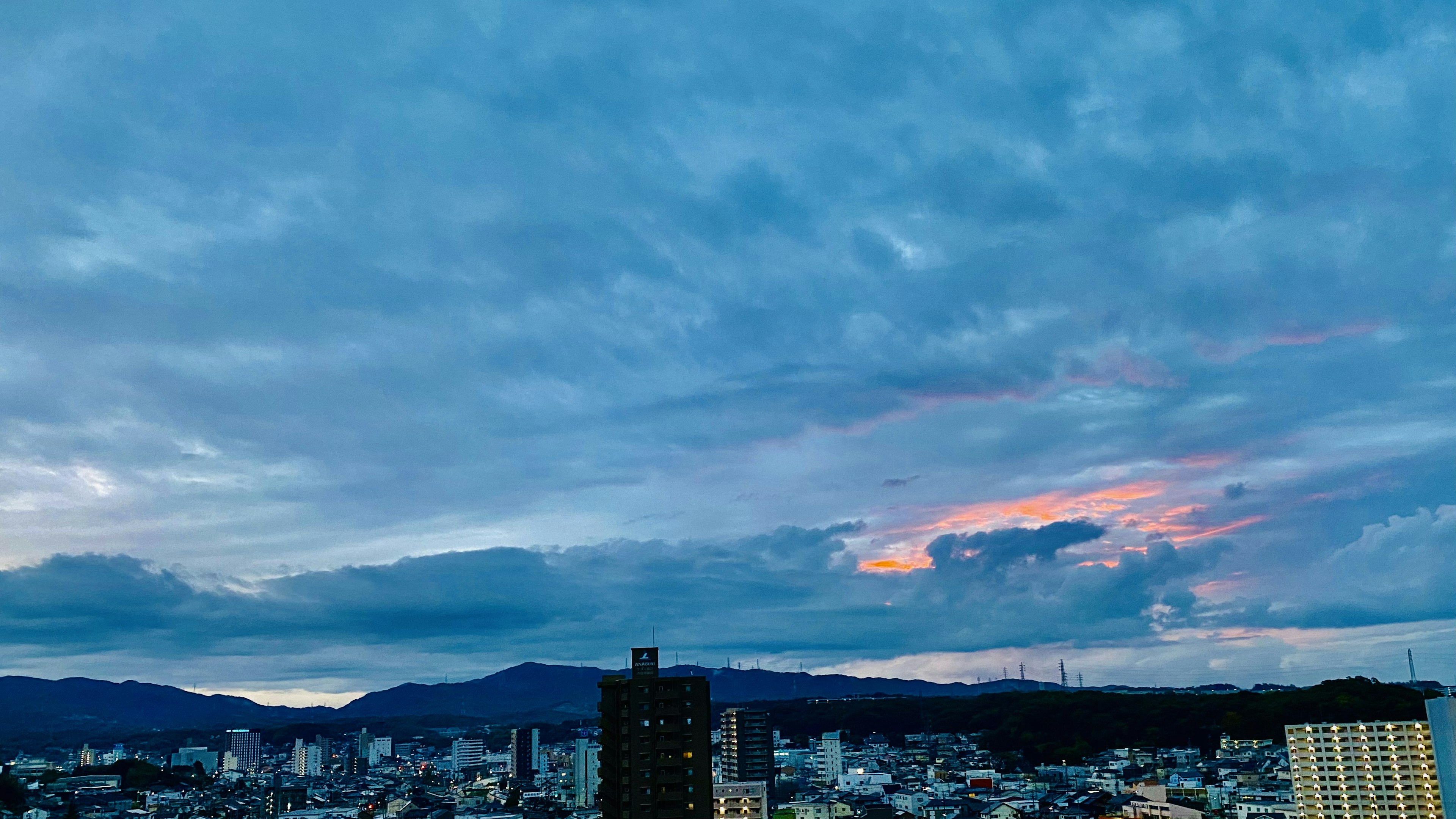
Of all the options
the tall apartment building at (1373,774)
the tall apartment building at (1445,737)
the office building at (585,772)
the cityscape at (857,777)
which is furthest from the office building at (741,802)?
the office building at (585,772)

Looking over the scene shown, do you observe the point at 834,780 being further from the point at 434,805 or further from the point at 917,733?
the point at 917,733

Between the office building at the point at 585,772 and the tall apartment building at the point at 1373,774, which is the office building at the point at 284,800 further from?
the tall apartment building at the point at 1373,774

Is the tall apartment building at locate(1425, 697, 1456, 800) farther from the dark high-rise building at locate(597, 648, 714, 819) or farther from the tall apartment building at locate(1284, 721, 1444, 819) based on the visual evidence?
the dark high-rise building at locate(597, 648, 714, 819)

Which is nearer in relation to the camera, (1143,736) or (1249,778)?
(1249,778)

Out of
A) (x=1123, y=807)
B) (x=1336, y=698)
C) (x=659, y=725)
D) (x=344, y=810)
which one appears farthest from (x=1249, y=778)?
(x=344, y=810)

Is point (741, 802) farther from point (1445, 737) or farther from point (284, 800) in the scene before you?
point (284, 800)
